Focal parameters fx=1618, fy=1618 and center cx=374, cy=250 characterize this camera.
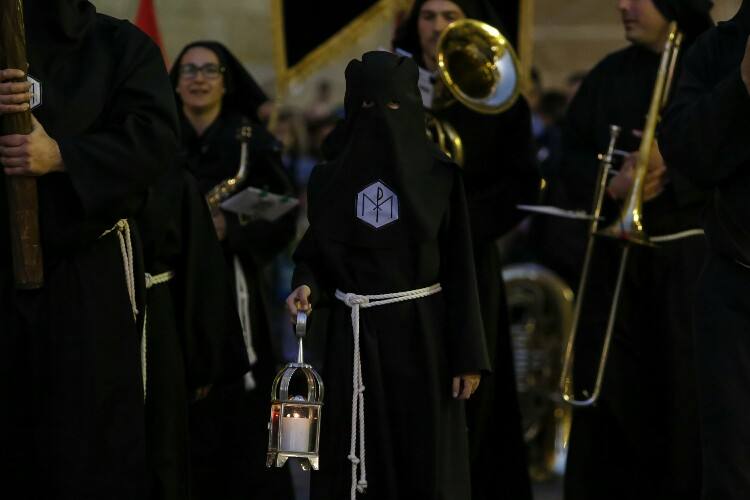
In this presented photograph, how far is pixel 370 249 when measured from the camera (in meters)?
5.99

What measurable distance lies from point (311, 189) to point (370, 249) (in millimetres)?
370

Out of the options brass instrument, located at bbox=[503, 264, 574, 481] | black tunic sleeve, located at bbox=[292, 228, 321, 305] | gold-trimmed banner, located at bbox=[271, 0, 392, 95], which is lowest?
brass instrument, located at bbox=[503, 264, 574, 481]

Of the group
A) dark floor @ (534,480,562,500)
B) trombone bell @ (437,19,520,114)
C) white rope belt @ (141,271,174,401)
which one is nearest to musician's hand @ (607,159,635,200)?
trombone bell @ (437,19,520,114)

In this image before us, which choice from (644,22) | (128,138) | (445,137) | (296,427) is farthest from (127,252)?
(644,22)

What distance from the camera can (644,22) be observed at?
7180mm

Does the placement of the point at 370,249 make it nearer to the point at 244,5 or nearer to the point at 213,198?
the point at 213,198

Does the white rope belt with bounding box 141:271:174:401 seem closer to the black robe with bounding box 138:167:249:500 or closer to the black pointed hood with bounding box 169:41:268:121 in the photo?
the black robe with bounding box 138:167:249:500

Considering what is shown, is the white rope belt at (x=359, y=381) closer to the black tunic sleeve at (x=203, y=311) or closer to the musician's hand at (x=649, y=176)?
the black tunic sleeve at (x=203, y=311)

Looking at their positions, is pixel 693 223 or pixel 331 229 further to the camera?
pixel 693 223

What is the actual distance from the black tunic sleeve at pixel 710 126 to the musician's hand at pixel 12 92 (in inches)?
87.0

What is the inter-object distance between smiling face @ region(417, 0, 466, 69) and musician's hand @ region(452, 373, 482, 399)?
77.5 inches

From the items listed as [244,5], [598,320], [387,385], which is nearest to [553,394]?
[598,320]

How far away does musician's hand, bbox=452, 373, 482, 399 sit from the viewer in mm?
5965

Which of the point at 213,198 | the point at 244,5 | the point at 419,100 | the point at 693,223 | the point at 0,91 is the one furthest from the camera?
the point at 244,5
